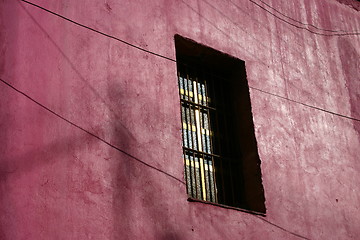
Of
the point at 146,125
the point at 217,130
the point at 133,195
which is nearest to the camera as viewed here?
the point at 133,195

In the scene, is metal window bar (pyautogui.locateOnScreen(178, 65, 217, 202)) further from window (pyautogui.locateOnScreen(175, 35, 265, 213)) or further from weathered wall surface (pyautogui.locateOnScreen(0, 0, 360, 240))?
weathered wall surface (pyautogui.locateOnScreen(0, 0, 360, 240))

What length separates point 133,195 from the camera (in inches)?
204

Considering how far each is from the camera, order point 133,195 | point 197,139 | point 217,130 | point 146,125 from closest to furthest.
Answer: point 133,195
point 146,125
point 197,139
point 217,130

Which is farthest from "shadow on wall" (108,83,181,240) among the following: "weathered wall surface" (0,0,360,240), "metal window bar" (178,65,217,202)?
"metal window bar" (178,65,217,202)

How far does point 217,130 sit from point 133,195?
61.3 inches

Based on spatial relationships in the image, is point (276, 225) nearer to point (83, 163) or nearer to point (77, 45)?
point (83, 163)

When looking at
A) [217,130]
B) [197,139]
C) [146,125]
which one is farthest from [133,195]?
[217,130]

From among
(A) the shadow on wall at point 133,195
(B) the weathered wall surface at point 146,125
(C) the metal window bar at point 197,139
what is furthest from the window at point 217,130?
(A) the shadow on wall at point 133,195

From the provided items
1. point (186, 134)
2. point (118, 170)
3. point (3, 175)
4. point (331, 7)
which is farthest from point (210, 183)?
point (331, 7)

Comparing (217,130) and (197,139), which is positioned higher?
(217,130)

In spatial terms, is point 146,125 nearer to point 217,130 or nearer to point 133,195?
point 133,195

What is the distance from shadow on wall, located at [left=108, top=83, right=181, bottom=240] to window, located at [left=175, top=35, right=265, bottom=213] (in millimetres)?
548

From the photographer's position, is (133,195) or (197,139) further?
(197,139)

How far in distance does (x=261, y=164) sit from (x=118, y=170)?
165 centimetres
